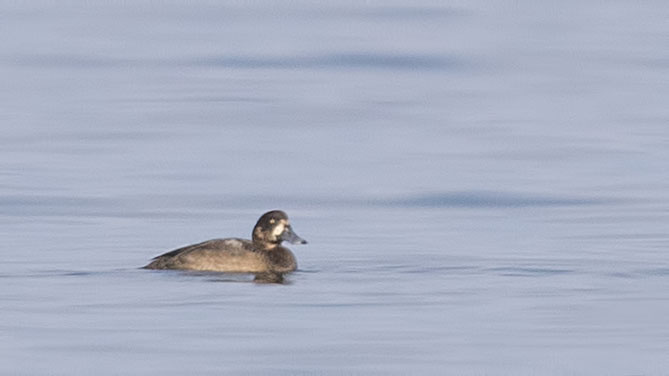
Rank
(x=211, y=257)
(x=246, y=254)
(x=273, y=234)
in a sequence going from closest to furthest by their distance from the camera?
1. (x=211, y=257)
2. (x=246, y=254)
3. (x=273, y=234)

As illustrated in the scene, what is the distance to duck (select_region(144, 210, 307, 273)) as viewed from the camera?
14328 millimetres

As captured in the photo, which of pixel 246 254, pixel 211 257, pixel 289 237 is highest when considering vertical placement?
pixel 289 237

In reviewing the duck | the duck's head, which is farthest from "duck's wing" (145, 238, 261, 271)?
the duck's head

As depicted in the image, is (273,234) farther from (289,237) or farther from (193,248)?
(193,248)

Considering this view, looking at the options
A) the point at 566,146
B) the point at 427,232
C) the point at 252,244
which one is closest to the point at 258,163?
the point at 566,146

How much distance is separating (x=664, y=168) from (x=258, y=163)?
4.16 metres

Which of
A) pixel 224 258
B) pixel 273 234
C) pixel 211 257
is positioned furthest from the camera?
pixel 273 234

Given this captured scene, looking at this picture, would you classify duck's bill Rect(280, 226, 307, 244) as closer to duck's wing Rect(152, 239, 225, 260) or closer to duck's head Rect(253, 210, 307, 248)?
duck's head Rect(253, 210, 307, 248)

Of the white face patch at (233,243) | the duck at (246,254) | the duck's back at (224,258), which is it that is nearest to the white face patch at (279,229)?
the duck at (246,254)

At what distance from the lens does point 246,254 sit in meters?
14.6

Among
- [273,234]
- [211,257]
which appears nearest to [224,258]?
[211,257]

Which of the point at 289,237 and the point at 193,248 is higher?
the point at 289,237

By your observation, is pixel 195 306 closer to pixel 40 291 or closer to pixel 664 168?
Result: pixel 40 291

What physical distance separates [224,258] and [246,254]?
A: 22cm
